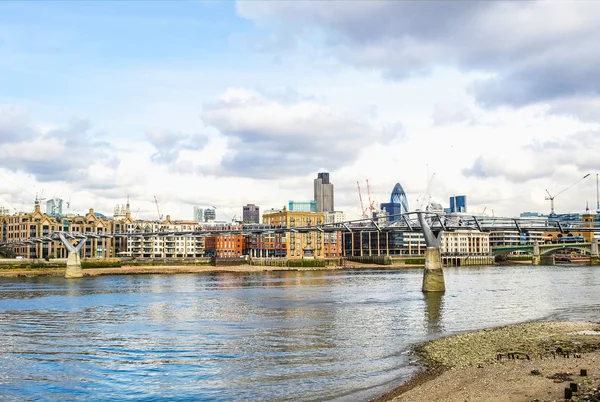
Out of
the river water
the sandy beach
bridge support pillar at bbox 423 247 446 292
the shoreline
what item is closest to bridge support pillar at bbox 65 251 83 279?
the shoreline

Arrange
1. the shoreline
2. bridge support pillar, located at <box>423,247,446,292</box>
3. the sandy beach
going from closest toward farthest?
the sandy beach → bridge support pillar, located at <box>423,247,446,292</box> → the shoreline

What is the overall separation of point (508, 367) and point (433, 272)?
165 ft

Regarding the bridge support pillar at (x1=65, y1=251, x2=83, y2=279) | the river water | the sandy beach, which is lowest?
the river water

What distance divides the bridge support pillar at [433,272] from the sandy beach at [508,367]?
112 feet

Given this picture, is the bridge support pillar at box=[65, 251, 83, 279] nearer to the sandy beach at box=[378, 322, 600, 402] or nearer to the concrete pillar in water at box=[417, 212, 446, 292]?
the concrete pillar in water at box=[417, 212, 446, 292]

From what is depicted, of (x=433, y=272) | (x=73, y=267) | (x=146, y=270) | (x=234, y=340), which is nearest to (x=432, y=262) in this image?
(x=433, y=272)

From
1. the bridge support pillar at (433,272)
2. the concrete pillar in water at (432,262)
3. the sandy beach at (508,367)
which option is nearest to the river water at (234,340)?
the sandy beach at (508,367)

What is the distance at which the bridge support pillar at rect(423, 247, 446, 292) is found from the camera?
74.8 m

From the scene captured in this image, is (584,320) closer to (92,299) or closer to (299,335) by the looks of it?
(299,335)

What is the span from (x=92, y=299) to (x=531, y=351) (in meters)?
59.1

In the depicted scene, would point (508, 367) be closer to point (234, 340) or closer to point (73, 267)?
point (234, 340)

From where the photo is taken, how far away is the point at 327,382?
1080 inches

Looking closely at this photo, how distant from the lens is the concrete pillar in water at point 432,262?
74688 mm

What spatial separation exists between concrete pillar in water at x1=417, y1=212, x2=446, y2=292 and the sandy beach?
3391 centimetres
